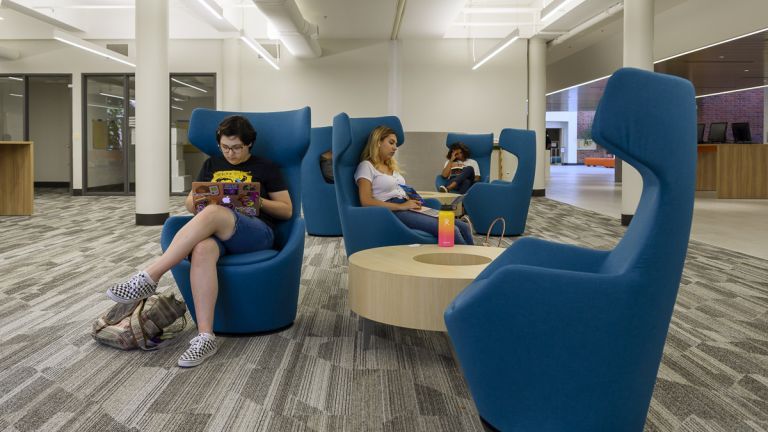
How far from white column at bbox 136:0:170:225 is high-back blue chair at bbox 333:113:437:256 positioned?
4.34 m

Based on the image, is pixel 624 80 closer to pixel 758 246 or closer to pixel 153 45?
pixel 758 246

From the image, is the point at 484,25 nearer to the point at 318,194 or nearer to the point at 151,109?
the point at 318,194

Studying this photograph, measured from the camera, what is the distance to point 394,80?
13508mm

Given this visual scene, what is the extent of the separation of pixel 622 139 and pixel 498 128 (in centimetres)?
1236

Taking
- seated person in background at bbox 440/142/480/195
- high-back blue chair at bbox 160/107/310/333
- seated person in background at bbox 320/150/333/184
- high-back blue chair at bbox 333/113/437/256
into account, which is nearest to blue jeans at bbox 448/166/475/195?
seated person in background at bbox 440/142/480/195

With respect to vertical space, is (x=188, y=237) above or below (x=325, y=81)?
below

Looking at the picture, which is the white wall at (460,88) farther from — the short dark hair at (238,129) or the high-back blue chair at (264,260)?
the short dark hair at (238,129)

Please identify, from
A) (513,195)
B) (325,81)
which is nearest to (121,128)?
(325,81)

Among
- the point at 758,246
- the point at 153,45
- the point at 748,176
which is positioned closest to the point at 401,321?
the point at 758,246

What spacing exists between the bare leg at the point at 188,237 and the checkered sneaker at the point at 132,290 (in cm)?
3

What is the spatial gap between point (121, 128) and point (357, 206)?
36.6 ft

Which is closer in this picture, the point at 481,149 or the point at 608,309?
the point at 608,309

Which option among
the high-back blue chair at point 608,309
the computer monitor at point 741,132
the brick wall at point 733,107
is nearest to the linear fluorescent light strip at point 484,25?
the computer monitor at point 741,132

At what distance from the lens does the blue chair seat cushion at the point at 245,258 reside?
3055 millimetres
